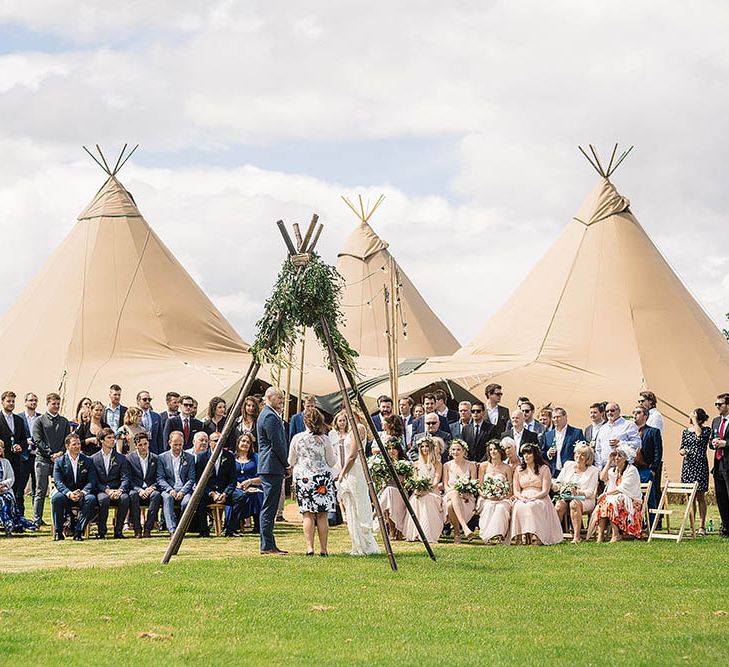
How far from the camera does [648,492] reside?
558 inches

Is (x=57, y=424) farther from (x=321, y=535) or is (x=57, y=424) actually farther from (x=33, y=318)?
(x=33, y=318)

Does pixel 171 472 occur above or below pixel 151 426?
below

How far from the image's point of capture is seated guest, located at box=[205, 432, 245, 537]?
48.1 feet

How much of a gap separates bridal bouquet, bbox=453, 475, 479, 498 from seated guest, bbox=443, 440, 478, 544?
5cm

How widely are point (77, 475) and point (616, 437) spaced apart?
6.23 meters

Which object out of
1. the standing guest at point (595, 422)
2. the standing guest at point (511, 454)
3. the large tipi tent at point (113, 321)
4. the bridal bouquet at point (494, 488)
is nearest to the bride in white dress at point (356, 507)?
the bridal bouquet at point (494, 488)

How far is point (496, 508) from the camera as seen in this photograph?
13.7 meters

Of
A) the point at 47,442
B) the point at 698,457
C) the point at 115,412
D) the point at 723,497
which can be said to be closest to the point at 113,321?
the point at 115,412

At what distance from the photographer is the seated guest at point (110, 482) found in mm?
14273

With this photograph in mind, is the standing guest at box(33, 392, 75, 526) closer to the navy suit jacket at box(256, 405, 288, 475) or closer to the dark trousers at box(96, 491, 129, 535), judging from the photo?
the dark trousers at box(96, 491, 129, 535)

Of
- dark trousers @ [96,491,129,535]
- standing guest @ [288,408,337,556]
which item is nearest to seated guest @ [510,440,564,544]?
standing guest @ [288,408,337,556]

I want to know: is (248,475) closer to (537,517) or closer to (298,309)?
(537,517)

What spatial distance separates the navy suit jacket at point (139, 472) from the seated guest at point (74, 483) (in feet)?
1.53

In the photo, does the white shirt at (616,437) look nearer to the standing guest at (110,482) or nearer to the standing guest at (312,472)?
the standing guest at (312,472)
